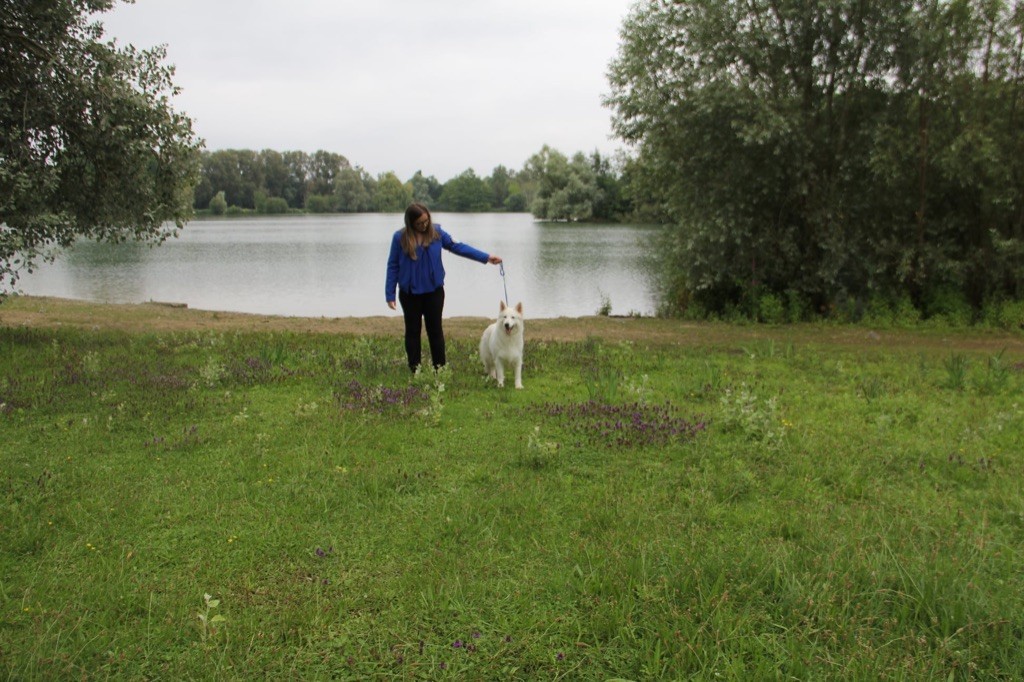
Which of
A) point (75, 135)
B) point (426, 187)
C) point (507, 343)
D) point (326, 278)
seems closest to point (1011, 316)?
point (507, 343)

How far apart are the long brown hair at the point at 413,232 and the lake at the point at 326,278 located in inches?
507

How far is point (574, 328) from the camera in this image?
16.8 metres

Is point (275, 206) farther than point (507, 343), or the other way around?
point (275, 206)

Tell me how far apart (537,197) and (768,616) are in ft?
291

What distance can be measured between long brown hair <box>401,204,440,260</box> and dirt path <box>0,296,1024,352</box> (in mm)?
5536

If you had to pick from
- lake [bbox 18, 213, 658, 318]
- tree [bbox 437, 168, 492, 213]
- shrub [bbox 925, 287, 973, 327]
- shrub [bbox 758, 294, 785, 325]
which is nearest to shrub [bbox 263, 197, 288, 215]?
tree [bbox 437, 168, 492, 213]

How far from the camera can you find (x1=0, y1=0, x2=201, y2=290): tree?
10.8 metres

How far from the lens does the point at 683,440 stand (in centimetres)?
656

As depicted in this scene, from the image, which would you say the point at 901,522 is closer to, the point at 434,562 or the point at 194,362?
the point at 434,562

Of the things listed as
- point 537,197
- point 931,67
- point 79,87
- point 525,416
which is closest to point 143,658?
point 525,416

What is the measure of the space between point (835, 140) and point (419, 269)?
13.9 meters

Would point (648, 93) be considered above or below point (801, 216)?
above

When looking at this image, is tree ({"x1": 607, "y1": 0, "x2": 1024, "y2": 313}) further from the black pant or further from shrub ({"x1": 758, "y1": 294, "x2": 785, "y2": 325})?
the black pant

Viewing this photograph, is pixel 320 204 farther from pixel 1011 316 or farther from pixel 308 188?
pixel 1011 316
